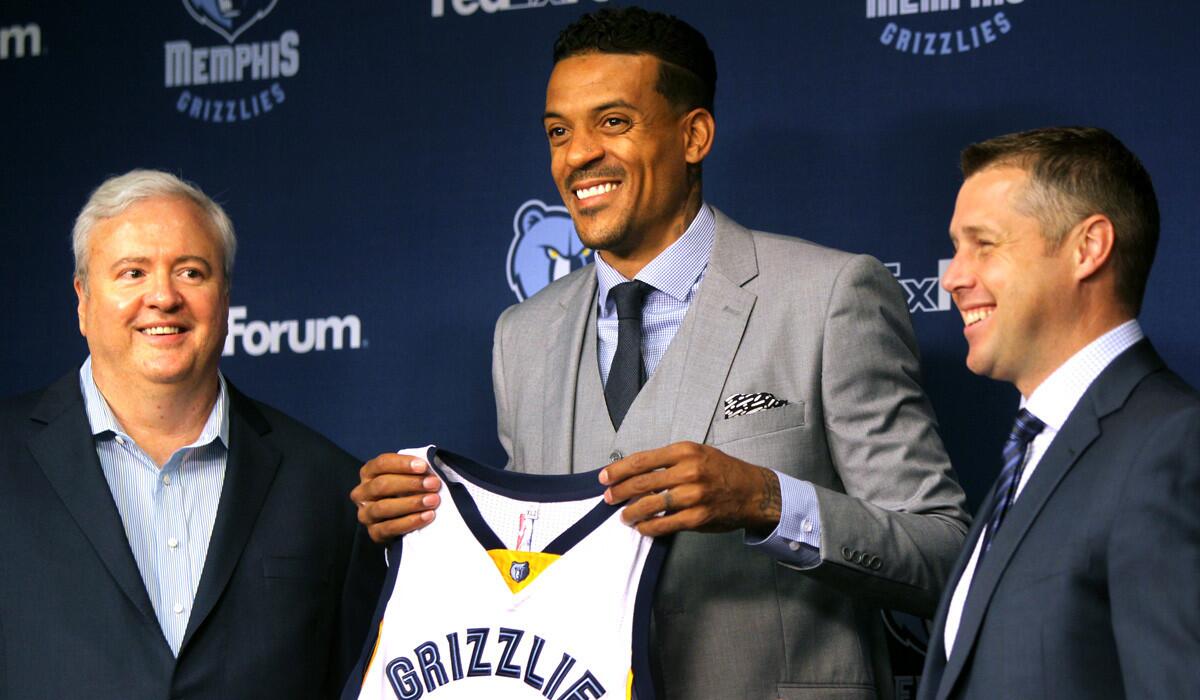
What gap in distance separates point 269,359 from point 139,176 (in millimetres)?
975

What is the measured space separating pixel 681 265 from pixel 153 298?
852mm

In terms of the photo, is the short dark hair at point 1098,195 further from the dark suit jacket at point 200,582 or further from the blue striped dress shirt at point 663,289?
the dark suit jacket at point 200,582

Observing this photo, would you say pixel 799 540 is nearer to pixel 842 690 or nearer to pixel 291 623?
pixel 842 690

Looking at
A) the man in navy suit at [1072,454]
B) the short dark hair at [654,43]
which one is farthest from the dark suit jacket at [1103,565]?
the short dark hair at [654,43]

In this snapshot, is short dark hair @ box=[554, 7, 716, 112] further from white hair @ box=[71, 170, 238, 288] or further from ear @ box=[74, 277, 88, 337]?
ear @ box=[74, 277, 88, 337]

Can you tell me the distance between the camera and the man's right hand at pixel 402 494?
2.12 meters

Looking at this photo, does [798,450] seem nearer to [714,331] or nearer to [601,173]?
[714,331]

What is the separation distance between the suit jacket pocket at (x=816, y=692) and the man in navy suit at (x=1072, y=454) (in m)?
0.39

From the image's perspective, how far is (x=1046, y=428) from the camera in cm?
180

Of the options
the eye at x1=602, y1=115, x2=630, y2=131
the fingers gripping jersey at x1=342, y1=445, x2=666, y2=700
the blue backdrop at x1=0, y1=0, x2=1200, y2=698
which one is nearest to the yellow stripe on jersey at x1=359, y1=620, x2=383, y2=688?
the fingers gripping jersey at x1=342, y1=445, x2=666, y2=700

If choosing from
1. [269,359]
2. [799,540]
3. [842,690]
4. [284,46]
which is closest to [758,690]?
[842,690]

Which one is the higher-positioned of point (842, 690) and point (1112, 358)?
point (1112, 358)

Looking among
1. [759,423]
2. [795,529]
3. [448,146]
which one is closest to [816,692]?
[795,529]

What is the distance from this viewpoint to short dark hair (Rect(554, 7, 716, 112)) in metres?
2.42
